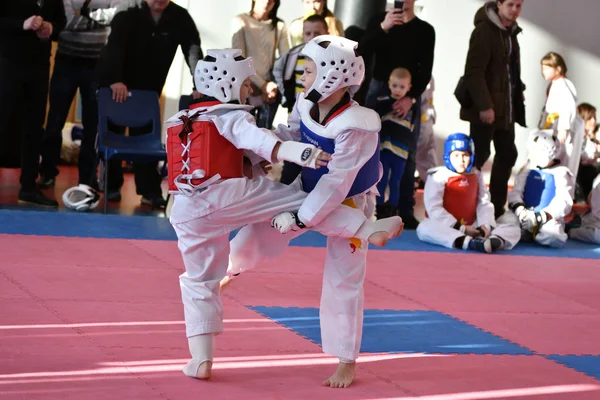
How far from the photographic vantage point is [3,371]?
3.83 metres

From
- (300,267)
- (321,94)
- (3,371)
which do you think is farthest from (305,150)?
(300,267)

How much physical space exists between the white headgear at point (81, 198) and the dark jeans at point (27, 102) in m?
0.30

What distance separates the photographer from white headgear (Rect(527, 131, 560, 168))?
8.88 m

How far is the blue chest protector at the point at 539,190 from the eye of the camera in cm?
886

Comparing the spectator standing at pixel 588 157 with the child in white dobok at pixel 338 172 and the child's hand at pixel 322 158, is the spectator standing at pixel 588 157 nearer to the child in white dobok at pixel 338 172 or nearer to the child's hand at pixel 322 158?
the child in white dobok at pixel 338 172

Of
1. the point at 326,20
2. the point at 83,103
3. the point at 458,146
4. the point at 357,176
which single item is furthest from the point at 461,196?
the point at 357,176

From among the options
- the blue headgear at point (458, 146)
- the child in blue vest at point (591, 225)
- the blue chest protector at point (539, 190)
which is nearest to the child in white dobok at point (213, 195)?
the blue headgear at point (458, 146)

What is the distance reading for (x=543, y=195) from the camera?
350 inches

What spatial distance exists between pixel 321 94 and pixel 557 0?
11.2m

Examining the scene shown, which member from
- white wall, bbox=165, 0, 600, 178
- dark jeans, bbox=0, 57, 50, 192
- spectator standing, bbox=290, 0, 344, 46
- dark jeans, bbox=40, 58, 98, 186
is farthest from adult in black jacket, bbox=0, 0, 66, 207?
white wall, bbox=165, 0, 600, 178

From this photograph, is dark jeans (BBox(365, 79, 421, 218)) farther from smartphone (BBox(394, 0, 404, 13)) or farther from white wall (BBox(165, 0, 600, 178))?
white wall (BBox(165, 0, 600, 178))

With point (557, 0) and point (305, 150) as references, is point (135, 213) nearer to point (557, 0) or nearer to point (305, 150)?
point (305, 150)

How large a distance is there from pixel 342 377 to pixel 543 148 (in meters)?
5.33

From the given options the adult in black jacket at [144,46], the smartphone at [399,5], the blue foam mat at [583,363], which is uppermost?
the smartphone at [399,5]
